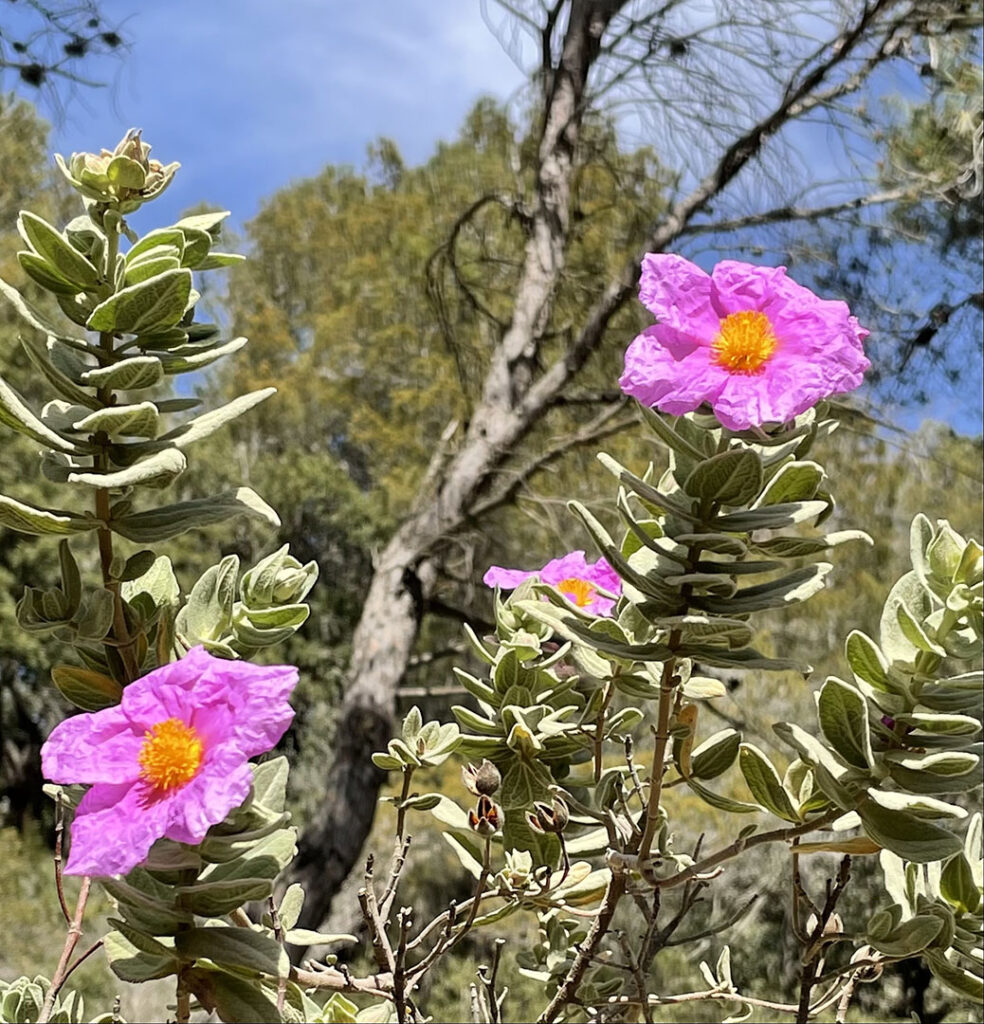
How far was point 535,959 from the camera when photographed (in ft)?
2.49

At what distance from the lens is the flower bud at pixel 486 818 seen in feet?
1.84

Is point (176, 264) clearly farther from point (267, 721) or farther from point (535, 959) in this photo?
point (535, 959)

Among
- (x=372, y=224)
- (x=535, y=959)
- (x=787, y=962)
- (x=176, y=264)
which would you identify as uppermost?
(x=372, y=224)

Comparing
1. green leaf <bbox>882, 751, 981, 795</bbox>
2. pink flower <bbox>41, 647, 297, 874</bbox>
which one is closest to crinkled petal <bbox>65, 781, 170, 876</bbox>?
pink flower <bbox>41, 647, 297, 874</bbox>

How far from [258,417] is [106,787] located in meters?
10.8

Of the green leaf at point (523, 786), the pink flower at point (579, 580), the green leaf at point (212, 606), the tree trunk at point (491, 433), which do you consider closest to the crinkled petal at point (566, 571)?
the pink flower at point (579, 580)

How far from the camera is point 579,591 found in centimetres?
63

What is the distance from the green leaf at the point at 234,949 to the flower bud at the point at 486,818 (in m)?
0.17

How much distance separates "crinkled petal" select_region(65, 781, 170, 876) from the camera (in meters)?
0.36

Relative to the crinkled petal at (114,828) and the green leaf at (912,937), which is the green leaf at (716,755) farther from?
the crinkled petal at (114,828)

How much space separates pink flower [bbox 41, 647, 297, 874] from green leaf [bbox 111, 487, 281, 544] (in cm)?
7

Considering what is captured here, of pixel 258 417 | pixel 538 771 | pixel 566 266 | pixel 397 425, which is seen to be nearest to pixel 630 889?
pixel 538 771

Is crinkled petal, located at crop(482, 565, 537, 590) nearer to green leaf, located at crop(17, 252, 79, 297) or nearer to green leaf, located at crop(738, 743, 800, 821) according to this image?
green leaf, located at crop(738, 743, 800, 821)

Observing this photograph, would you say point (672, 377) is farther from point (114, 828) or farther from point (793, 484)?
→ point (114, 828)
